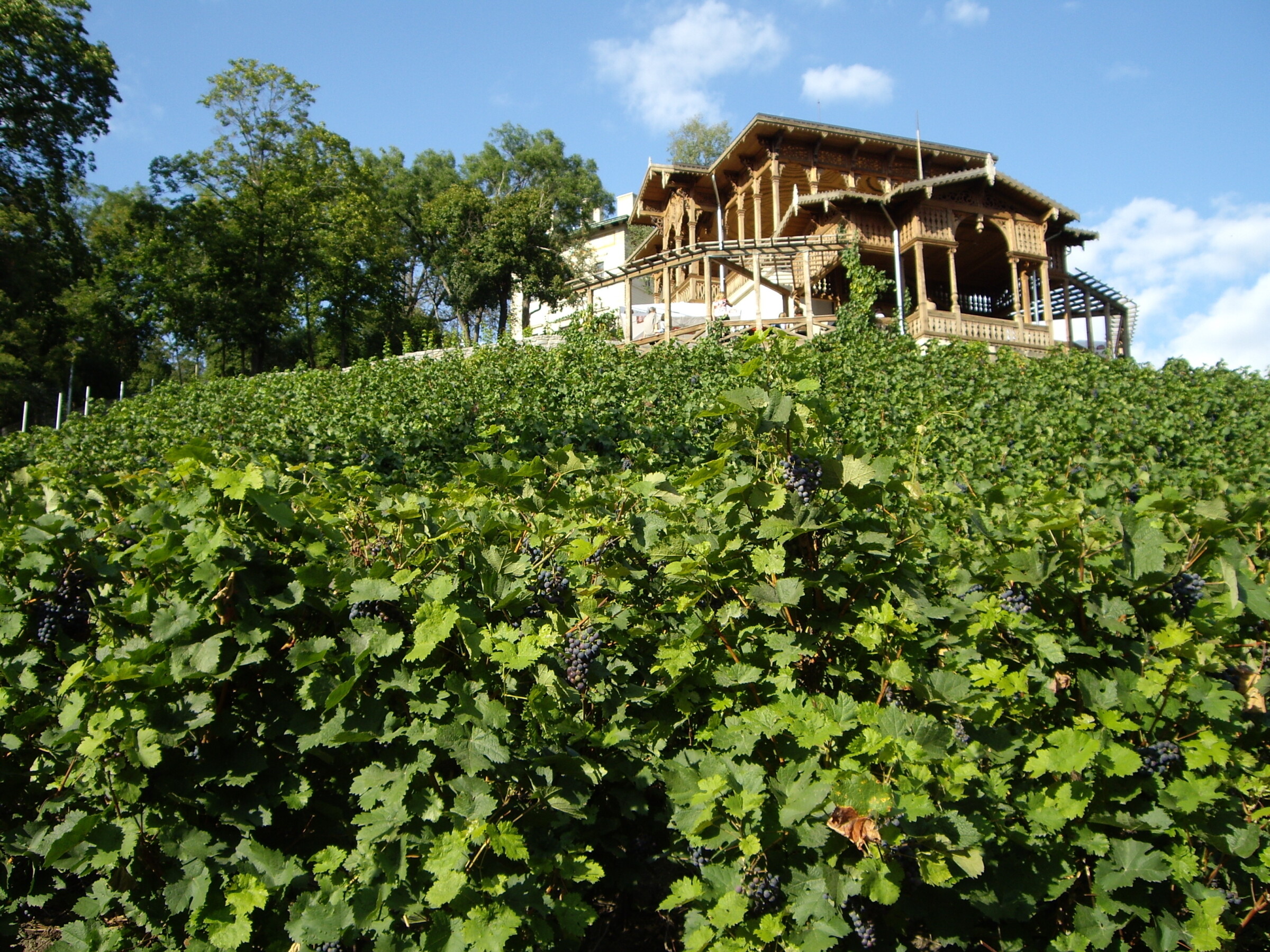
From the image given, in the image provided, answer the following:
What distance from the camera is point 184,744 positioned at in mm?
1986

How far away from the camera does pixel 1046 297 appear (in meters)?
23.4

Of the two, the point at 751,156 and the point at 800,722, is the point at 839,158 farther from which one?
the point at 800,722

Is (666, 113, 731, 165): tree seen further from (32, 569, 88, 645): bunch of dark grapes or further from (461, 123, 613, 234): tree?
(32, 569, 88, 645): bunch of dark grapes

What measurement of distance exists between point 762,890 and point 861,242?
23047 mm

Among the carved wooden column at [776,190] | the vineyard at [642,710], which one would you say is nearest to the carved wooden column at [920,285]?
the carved wooden column at [776,190]

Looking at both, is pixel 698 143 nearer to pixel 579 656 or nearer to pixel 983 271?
pixel 983 271

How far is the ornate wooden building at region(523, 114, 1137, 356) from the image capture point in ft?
71.3

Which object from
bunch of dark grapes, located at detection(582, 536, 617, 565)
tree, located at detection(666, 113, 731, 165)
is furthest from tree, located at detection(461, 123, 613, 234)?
bunch of dark grapes, located at detection(582, 536, 617, 565)

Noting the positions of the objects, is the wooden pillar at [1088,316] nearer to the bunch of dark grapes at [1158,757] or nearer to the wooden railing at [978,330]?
the wooden railing at [978,330]

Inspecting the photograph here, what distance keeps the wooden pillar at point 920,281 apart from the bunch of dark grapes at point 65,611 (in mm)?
21021

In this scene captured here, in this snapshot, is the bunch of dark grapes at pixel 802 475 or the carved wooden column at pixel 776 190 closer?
the bunch of dark grapes at pixel 802 475

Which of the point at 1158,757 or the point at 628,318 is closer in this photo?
the point at 1158,757

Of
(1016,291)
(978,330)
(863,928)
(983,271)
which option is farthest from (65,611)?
(983,271)

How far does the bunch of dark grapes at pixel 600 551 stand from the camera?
2.36m
